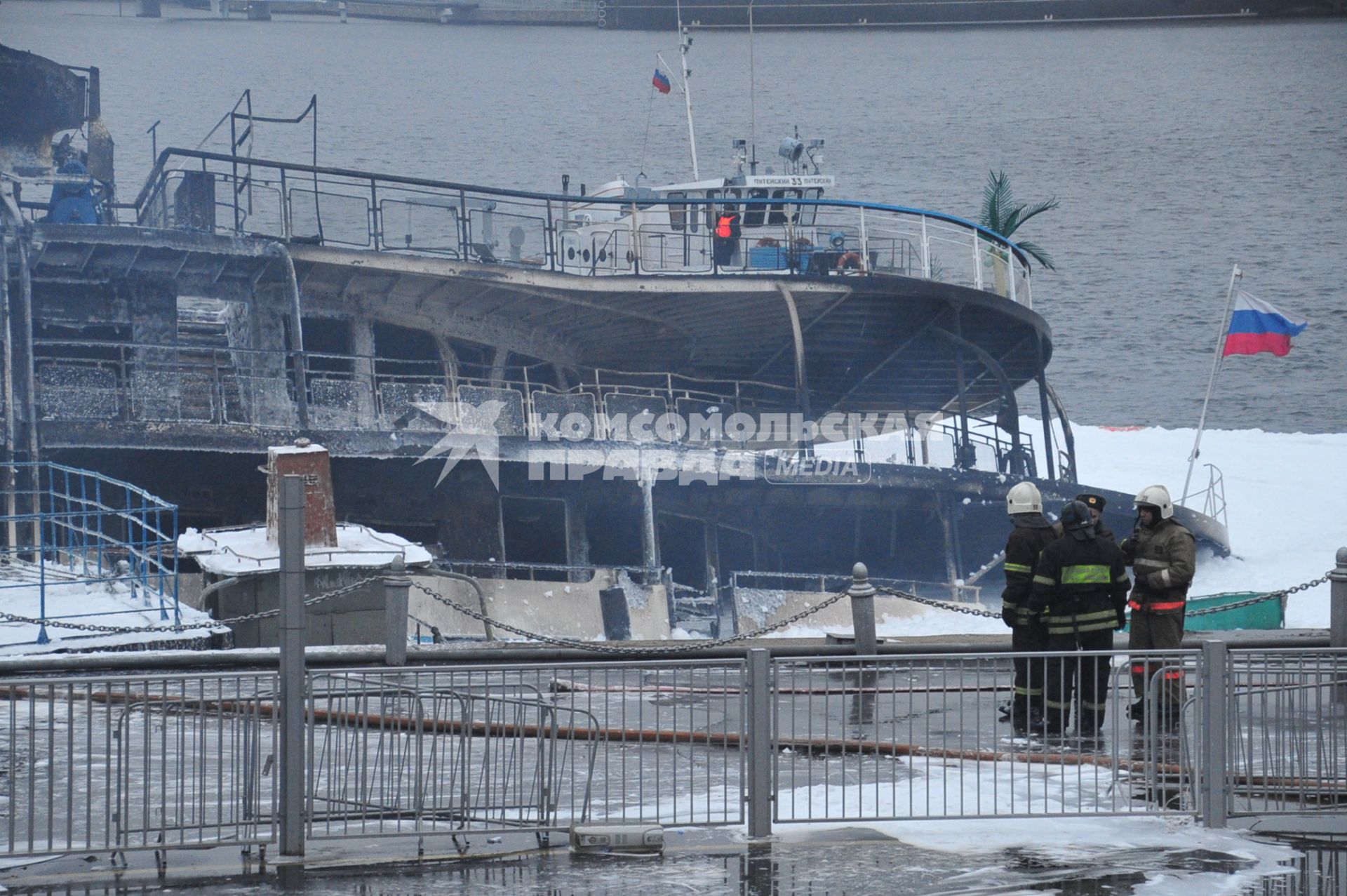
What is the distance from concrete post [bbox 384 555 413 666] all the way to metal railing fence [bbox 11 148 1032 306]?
411 inches

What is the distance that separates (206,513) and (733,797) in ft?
51.7

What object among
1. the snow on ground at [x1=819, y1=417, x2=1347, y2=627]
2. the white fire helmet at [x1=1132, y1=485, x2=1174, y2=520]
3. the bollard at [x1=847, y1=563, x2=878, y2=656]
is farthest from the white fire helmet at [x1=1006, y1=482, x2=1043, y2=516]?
the snow on ground at [x1=819, y1=417, x2=1347, y2=627]

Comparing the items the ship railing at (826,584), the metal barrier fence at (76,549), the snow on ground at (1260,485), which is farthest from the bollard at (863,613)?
the snow on ground at (1260,485)

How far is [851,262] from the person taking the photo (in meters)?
23.3

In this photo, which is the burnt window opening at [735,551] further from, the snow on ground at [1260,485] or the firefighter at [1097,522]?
the firefighter at [1097,522]

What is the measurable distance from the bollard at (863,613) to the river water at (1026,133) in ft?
82.1

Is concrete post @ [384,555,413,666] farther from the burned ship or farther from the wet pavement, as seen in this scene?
the burned ship

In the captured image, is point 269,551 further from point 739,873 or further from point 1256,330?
point 1256,330

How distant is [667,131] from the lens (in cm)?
3797

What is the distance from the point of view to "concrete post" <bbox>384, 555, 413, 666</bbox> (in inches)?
402

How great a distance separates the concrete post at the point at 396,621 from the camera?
10211 millimetres

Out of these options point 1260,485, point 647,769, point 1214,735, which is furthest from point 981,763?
point 1260,485

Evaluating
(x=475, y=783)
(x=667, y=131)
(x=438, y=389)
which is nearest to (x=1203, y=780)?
(x=475, y=783)

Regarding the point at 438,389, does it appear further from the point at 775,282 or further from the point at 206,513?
the point at 775,282
